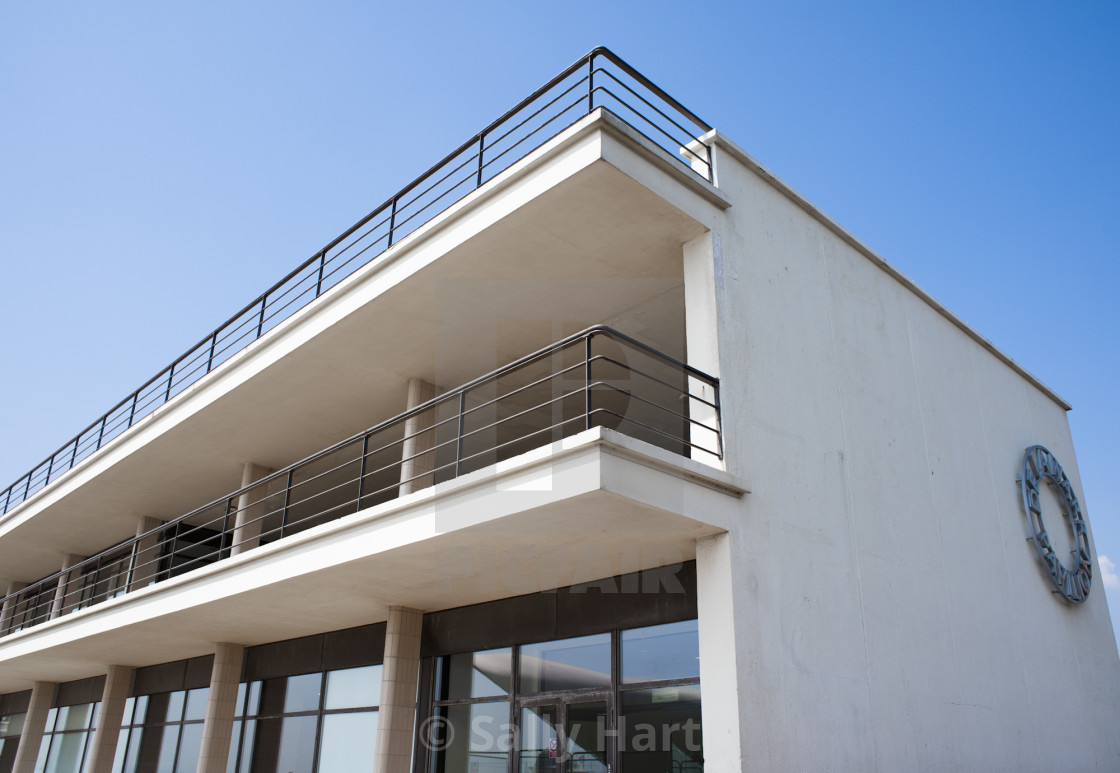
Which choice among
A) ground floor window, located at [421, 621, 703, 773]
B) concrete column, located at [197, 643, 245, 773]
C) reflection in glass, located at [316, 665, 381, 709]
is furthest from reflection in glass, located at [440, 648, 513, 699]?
concrete column, located at [197, 643, 245, 773]

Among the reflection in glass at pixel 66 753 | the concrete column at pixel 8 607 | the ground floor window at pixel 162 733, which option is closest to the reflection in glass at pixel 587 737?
the ground floor window at pixel 162 733

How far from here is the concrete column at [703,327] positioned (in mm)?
8352

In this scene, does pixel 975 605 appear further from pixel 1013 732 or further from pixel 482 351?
pixel 482 351

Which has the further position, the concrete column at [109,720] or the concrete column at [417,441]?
the concrete column at [109,720]

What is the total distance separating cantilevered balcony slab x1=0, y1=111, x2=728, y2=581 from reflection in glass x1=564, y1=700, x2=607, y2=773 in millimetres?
4555

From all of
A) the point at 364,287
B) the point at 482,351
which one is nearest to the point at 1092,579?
the point at 482,351

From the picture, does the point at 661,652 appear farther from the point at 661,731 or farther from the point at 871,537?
the point at 871,537

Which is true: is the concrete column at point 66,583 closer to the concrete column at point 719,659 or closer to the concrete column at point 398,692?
the concrete column at point 398,692

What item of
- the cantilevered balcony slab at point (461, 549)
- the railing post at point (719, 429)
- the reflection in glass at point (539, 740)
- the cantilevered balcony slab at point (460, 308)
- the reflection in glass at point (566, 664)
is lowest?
the reflection in glass at point (539, 740)

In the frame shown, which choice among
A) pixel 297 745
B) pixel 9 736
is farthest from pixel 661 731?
pixel 9 736

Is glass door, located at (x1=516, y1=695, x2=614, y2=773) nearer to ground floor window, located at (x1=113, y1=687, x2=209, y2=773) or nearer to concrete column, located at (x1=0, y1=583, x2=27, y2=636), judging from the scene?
ground floor window, located at (x1=113, y1=687, x2=209, y2=773)

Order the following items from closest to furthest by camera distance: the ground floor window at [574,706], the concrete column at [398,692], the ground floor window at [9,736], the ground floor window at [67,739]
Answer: the ground floor window at [574,706], the concrete column at [398,692], the ground floor window at [67,739], the ground floor window at [9,736]

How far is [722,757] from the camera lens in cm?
723

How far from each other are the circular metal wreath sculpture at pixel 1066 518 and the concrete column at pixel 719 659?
25.8 feet
